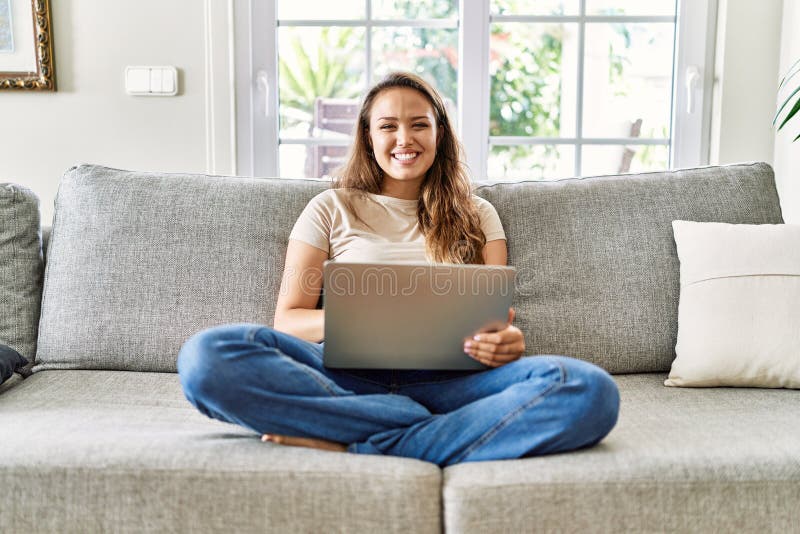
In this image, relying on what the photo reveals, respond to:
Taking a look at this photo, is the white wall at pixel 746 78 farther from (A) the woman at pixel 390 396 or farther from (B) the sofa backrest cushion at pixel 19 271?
(B) the sofa backrest cushion at pixel 19 271

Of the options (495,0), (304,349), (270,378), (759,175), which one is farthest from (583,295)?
(495,0)

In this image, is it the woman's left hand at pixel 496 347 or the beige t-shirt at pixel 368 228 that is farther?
the beige t-shirt at pixel 368 228

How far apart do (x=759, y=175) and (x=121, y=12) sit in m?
1.91

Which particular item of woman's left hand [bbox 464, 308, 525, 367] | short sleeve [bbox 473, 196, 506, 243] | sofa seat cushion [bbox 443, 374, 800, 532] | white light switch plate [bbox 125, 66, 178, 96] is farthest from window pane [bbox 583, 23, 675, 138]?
sofa seat cushion [bbox 443, 374, 800, 532]

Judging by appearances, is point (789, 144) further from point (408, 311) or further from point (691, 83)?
point (408, 311)

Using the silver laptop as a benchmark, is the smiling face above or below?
above

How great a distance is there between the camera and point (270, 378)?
122 cm

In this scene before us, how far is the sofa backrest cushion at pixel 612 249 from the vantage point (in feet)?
5.69

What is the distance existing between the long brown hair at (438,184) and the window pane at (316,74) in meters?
0.79

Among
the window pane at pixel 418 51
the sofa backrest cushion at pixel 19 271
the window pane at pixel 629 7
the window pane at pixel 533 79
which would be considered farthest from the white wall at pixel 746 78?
the sofa backrest cushion at pixel 19 271

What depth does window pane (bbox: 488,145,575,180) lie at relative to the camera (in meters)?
2.61

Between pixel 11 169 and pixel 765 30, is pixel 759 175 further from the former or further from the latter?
pixel 11 169

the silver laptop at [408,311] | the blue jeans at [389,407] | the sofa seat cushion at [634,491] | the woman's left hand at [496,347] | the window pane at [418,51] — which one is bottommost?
the sofa seat cushion at [634,491]

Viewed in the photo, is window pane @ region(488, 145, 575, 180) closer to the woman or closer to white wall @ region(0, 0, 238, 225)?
white wall @ region(0, 0, 238, 225)
